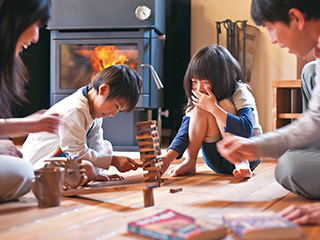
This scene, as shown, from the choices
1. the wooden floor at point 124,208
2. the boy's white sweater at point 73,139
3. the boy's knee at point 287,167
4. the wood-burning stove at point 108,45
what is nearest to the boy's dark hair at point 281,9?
the boy's knee at point 287,167

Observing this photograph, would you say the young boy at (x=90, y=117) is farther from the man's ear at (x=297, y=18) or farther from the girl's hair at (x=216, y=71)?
the man's ear at (x=297, y=18)

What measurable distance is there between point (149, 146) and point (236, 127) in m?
0.39

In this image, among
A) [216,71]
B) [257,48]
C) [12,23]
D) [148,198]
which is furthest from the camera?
[257,48]

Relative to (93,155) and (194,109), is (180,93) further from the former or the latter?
(93,155)

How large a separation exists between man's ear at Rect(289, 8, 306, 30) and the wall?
6.97ft

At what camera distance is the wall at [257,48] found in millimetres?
3066

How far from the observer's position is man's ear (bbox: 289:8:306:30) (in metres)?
1.00

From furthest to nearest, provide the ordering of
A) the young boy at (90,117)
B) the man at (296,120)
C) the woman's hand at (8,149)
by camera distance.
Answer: the young boy at (90,117) → the woman's hand at (8,149) → the man at (296,120)

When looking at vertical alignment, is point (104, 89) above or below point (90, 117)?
above

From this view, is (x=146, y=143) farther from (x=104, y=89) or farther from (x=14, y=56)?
(x=14, y=56)

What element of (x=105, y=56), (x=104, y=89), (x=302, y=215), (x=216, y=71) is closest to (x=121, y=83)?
(x=104, y=89)

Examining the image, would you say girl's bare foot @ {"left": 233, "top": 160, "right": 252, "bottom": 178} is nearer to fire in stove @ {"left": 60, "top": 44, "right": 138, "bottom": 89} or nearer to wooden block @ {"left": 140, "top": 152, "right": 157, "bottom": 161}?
wooden block @ {"left": 140, "top": 152, "right": 157, "bottom": 161}

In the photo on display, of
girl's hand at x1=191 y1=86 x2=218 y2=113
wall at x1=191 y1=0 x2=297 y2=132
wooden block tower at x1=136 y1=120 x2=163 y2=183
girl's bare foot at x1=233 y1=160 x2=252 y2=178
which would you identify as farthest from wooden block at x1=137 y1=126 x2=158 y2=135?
wall at x1=191 y1=0 x2=297 y2=132

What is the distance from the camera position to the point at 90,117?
1.56 meters
